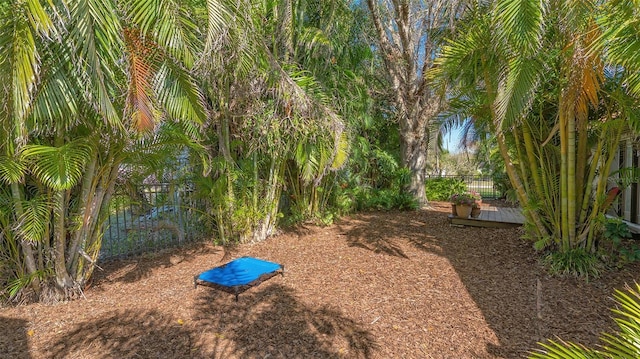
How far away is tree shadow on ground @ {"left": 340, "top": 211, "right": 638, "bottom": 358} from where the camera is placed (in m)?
3.00

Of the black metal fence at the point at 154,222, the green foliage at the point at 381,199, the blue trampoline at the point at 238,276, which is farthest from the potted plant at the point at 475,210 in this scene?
the black metal fence at the point at 154,222

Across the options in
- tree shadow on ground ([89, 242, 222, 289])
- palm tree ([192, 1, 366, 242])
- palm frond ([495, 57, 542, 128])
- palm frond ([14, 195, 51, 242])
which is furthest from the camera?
palm tree ([192, 1, 366, 242])

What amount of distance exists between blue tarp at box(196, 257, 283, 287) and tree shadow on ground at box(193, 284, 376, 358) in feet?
0.55

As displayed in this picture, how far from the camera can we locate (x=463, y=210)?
7.44 meters

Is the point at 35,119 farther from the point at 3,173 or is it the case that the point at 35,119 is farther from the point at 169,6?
the point at 169,6

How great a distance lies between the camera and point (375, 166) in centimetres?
1134

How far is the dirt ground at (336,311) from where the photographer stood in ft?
9.48

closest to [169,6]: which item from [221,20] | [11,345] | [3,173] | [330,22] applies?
[221,20]

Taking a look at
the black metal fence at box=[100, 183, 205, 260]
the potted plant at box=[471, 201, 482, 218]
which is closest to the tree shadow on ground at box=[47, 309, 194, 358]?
the black metal fence at box=[100, 183, 205, 260]

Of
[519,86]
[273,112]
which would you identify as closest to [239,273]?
[273,112]

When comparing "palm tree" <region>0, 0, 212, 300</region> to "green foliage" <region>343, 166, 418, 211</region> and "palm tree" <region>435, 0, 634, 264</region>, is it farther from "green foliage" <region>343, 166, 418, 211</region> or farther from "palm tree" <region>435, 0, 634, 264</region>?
"green foliage" <region>343, 166, 418, 211</region>

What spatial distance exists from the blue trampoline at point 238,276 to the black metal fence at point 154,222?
1966 mm

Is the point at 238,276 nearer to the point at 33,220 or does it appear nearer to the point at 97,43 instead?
the point at 33,220

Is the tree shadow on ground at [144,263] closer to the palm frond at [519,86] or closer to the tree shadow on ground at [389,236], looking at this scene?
the tree shadow on ground at [389,236]
